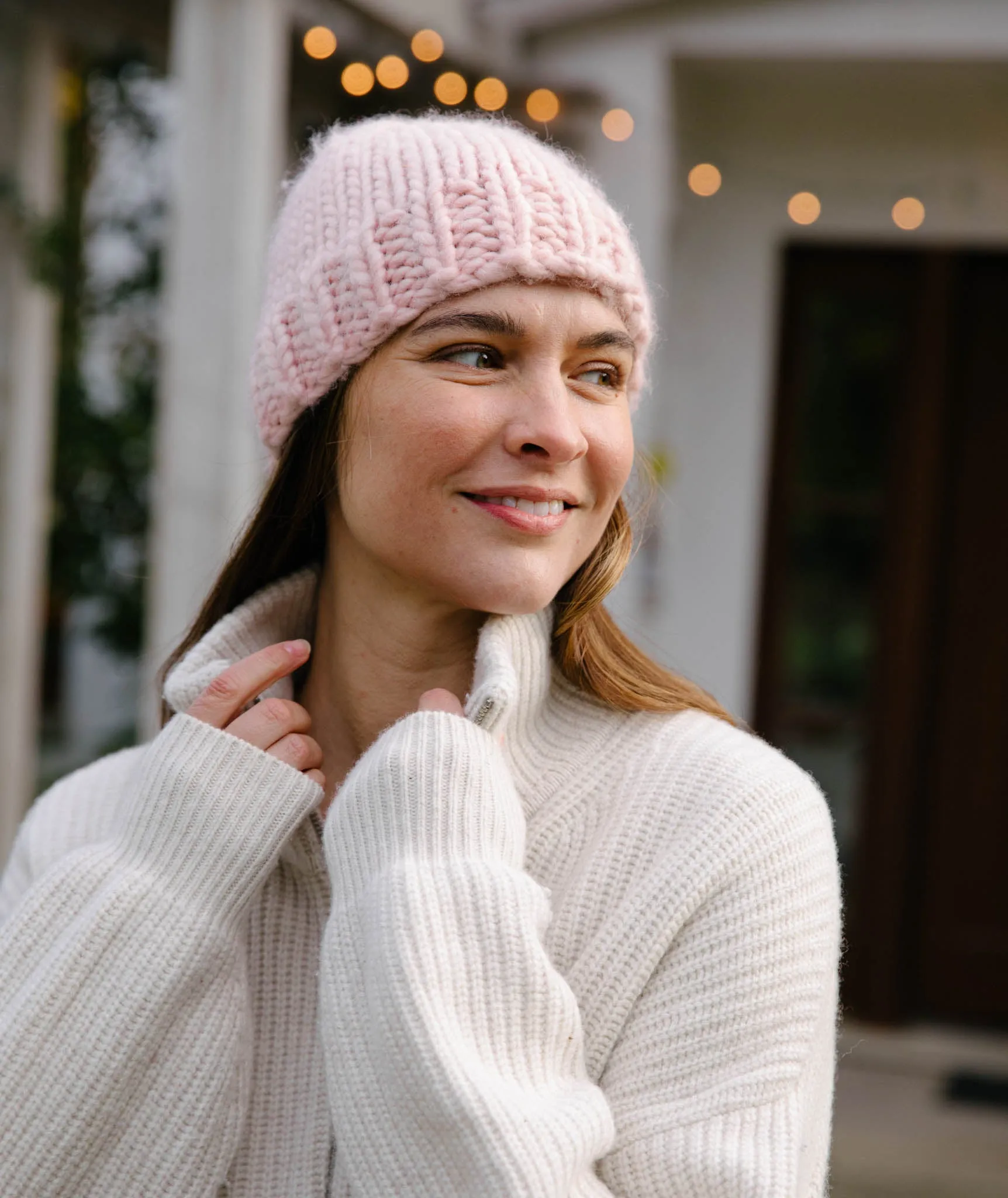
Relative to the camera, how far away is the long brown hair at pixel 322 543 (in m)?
1.77

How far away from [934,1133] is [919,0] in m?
3.25

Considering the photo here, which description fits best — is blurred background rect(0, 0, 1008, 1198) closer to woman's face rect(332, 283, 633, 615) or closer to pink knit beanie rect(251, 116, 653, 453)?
pink knit beanie rect(251, 116, 653, 453)

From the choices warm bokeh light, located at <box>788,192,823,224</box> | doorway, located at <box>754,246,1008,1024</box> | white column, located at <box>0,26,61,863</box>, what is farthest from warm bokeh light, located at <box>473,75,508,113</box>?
doorway, located at <box>754,246,1008,1024</box>

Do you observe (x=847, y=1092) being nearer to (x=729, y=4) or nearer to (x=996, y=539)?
(x=996, y=539)

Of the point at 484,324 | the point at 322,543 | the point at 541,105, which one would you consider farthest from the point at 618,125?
the point at 484,324

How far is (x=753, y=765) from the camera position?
1596 mm

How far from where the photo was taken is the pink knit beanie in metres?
1.61

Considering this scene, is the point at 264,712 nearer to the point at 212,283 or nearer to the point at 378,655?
the point at 378,655

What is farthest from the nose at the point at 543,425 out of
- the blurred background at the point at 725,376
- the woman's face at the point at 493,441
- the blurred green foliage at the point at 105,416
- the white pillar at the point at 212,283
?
the blurred green foliage at the point at 105,416

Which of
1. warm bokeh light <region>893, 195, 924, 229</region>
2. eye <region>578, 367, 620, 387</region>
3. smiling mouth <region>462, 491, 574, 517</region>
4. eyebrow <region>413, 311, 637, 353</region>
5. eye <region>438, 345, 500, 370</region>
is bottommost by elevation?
smiling mouth <region>462, 491, 574, 517</region>

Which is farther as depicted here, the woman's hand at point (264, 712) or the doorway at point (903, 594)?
the doorway at point (903, 594)

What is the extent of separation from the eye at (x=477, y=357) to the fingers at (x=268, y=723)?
44 cm

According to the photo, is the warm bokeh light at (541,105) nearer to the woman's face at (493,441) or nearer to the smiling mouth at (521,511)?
the woman's face at (493,441)

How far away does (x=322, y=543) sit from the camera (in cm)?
202
